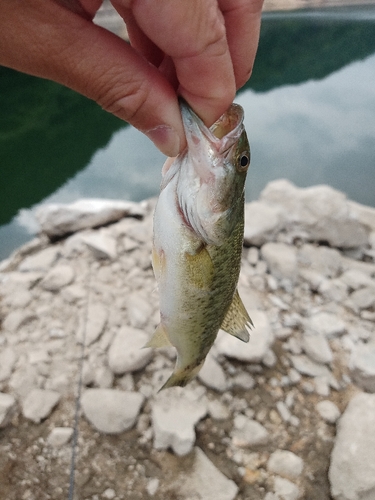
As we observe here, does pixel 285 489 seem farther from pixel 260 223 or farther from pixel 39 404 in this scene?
pixel 260 223

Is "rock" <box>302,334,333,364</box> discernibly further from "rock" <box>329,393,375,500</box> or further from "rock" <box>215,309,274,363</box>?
"rock" <box>329,393,375,500</box>

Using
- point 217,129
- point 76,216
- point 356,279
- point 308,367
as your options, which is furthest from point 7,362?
point 356,279

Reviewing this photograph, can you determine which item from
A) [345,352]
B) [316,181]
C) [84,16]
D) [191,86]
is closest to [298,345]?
[345,352]

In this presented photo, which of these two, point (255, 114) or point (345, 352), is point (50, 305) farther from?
point (255, 114)

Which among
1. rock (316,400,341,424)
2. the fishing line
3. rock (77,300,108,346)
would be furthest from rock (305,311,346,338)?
the fishing line

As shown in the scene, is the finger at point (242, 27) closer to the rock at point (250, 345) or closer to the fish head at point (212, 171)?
the fish head at point (212, 171)

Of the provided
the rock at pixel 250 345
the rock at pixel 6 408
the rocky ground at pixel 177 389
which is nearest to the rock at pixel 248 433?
the rocky ground at pixel 177 389
